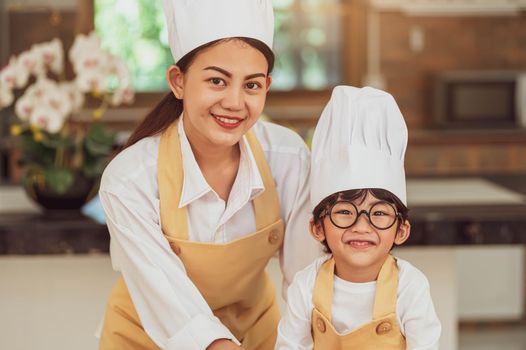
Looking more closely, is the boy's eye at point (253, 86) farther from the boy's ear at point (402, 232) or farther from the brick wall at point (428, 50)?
the brick wall at point (428, 50)

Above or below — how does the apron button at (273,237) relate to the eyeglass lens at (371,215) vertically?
below

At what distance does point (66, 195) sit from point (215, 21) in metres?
1.26

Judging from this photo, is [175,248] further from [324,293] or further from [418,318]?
[418,318]

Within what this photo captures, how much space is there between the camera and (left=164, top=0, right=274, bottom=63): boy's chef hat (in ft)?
4.97

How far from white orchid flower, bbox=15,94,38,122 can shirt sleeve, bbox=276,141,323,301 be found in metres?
1.07

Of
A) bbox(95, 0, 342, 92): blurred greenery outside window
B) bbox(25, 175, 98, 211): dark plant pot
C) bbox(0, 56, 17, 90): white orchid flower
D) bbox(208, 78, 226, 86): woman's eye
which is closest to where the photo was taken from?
bbox(208, 78, 226, 86): woman's eye

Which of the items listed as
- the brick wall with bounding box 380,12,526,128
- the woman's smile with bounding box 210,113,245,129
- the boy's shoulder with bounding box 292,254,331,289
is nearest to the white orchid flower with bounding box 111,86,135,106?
the woman's smile with bounding box 210,113,245,129

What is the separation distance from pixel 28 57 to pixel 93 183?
0.40 meters

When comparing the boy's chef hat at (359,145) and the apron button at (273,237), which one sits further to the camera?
the apron button at (273,237)

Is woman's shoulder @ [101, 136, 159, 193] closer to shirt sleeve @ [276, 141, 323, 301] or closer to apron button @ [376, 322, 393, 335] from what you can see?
shirt sleeve @ [276, 141, 323, 301]

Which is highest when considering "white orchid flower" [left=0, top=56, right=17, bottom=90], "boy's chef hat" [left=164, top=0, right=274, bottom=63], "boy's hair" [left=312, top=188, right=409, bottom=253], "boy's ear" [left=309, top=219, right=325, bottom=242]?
"boy's chef hat" [left=164, top=0, right=274, bottom=63]

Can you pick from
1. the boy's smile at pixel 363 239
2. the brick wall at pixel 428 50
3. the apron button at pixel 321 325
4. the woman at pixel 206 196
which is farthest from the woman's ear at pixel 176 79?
the brick wall at pixel 428 50

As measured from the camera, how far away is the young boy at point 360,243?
4.67 ft

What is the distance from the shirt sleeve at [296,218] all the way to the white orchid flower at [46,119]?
1015mm
